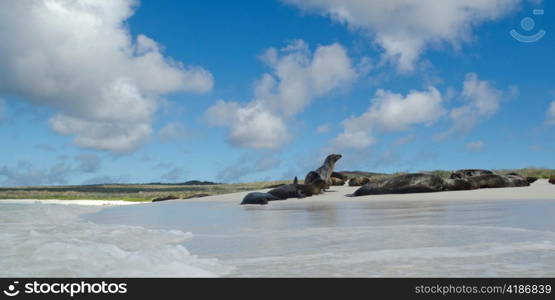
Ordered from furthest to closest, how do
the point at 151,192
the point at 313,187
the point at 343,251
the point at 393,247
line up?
the point at 151,192 → the point at 313,187 → the point at 393,247 → the point at 343,251

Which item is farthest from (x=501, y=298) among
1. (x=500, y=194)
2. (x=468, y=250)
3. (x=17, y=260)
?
(x=500, y=194)

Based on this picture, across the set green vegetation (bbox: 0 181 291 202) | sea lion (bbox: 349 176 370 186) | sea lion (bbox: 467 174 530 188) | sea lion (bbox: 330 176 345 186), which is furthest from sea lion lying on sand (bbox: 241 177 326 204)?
green vegetation (bbox: 0 181 291 202)

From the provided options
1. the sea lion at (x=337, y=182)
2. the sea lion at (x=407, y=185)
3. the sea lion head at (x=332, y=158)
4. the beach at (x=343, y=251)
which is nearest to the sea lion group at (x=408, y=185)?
the sea lion at (x=407, y=185)

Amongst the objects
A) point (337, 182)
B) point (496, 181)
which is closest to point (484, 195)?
point (496, 181)

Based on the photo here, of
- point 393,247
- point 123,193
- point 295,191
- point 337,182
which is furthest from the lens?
point 123,193

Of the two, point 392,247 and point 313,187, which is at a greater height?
point 313,187

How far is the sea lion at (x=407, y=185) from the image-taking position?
18.4 metres

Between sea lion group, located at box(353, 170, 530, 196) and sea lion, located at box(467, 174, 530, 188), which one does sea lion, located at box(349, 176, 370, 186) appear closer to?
sea lion group, located at box(353, 170, 530, 196)

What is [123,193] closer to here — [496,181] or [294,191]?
[294,191]

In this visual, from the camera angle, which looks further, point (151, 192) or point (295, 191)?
point (151, 192)

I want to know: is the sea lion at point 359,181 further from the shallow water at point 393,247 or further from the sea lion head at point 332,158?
the shallow water at point 393,247

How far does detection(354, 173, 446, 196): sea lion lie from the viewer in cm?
1838

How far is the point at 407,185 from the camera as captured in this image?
18.6 m

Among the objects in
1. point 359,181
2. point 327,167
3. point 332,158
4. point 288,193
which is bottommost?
point 288,193
